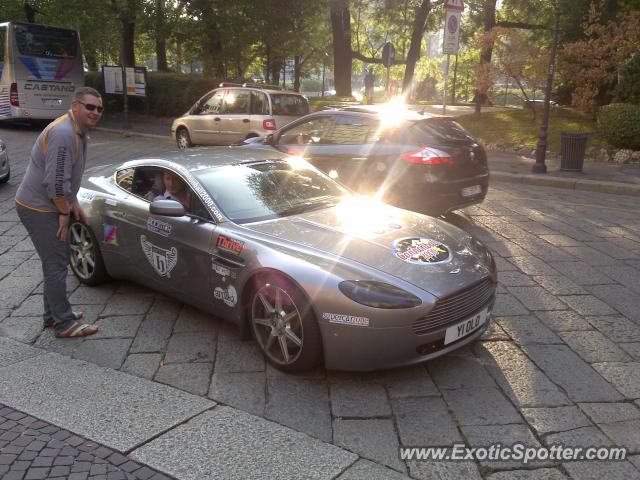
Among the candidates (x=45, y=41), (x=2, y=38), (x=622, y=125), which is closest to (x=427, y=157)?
(x=622, y=125)

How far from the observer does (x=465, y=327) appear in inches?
147

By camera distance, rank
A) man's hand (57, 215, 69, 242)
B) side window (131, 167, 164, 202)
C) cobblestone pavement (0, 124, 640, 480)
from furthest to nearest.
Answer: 1. side window (131, 167, 164, 202)
2. man's hand (57, 215, 69, 242)
3. cobblestone pavement (0, 124, 640, 480)

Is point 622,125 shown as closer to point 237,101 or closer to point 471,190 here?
point 471,190

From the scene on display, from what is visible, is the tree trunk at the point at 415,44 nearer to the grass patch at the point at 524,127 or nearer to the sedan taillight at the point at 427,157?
the grass patch at the point at 524,127

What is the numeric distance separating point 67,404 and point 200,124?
475 inches

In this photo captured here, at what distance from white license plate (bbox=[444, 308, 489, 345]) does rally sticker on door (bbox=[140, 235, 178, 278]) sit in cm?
207

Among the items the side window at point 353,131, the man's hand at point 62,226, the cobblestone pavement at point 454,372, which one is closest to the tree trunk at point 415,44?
the side window at point 353,131

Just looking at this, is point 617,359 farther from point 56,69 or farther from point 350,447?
point 56,69

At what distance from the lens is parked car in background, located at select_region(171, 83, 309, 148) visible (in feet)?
42.6

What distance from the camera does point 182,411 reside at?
332cm

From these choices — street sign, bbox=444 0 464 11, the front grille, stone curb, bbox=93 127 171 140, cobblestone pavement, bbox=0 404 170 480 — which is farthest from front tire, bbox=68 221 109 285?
stone curb, bbox=93 127 171 140

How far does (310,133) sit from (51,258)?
4548mm

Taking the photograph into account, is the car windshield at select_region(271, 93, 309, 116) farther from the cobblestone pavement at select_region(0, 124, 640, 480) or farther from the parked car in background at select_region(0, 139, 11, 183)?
the cobblestone pavement at select_region(0, 124, 640, 480)

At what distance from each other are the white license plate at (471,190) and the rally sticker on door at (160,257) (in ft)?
13.4
